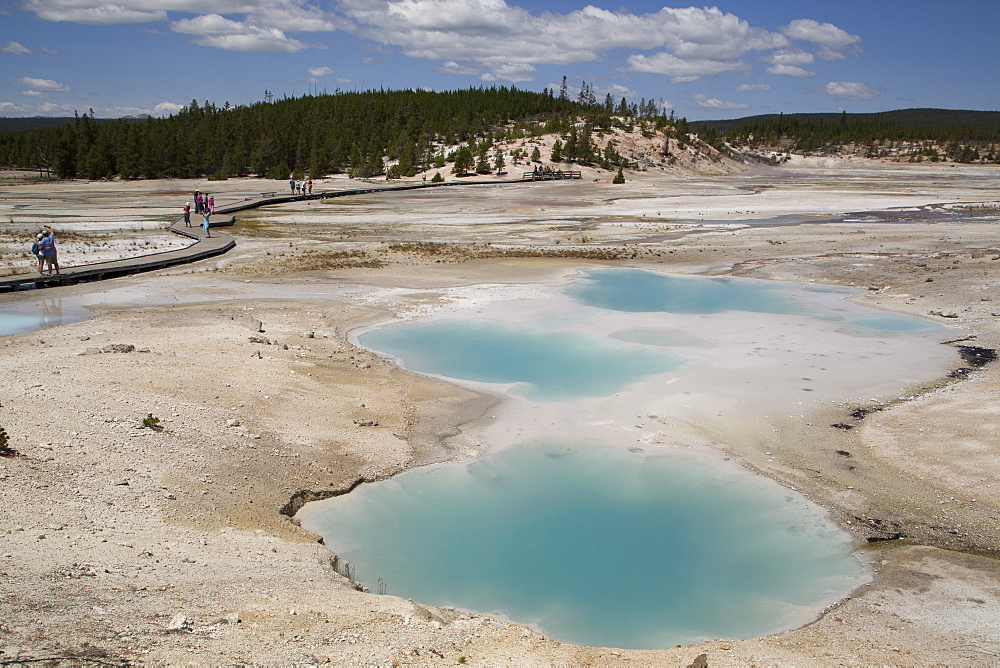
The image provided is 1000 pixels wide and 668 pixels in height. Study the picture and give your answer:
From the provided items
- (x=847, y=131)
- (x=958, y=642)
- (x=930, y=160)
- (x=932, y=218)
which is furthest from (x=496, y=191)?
(x=847, y=131)

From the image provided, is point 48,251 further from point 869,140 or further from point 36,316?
point 869,140

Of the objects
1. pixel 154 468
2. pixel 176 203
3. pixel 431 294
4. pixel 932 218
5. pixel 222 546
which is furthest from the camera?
pixel 176 203

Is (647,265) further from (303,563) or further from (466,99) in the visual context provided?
(466,99)

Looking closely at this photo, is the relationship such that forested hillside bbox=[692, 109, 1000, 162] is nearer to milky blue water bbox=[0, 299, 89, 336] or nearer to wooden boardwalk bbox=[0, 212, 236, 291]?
wooden boardwalk bbox=[0, 212, 236, 291]

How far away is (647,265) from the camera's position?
1060 inches

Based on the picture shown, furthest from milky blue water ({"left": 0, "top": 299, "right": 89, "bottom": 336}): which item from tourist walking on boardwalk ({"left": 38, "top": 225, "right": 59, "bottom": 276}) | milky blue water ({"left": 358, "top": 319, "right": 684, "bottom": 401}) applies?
milky blue water ({"left": 358, "top": 319, "right": 684, "bottom": 401})

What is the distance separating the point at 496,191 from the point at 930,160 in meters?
79.0

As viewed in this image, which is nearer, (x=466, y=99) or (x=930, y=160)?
(x=930, y=160)

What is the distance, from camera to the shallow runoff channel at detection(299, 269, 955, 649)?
7.67 m

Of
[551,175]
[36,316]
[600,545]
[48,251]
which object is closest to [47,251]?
[48,251]

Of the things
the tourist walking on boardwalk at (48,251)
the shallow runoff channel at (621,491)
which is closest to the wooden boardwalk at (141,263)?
the tourist walking on boardwalk at (48,251)

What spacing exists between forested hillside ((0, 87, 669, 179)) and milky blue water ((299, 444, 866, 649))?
73.1 meters

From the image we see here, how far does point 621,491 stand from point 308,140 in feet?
291

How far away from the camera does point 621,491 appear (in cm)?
998
